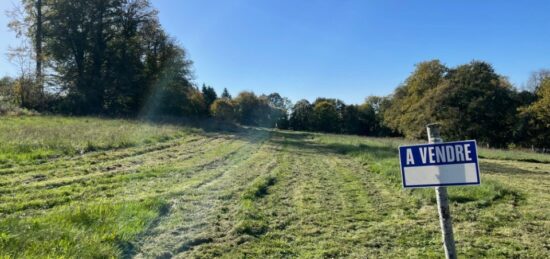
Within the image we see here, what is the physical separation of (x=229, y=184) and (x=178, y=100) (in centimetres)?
3738

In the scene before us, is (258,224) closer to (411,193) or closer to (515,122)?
(411,193)

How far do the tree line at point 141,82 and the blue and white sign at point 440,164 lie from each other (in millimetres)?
36666

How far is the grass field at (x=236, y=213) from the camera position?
5996mm

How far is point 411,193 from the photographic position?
1078 centimetres

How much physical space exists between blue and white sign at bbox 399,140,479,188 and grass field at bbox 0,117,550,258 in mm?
2827

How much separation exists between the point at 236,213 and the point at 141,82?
130 ft

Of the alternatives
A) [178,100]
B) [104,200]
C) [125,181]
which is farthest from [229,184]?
[178,100]

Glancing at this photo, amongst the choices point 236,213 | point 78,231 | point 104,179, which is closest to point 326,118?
point 104,179

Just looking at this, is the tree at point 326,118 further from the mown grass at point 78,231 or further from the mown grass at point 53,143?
the mown grass at point 78,231

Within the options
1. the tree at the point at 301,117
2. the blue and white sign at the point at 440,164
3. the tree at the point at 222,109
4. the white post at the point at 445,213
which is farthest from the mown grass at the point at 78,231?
the tree at the point at 301,117

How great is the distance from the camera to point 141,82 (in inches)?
1756

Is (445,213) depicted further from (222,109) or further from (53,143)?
(222,109)

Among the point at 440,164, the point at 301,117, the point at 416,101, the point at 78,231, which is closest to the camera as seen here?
the point at 440,164

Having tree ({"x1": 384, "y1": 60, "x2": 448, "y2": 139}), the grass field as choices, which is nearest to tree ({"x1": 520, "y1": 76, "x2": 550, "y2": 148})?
tree ({"x1": 384, "y1": 60, "x2": 448, "y2": 139})
